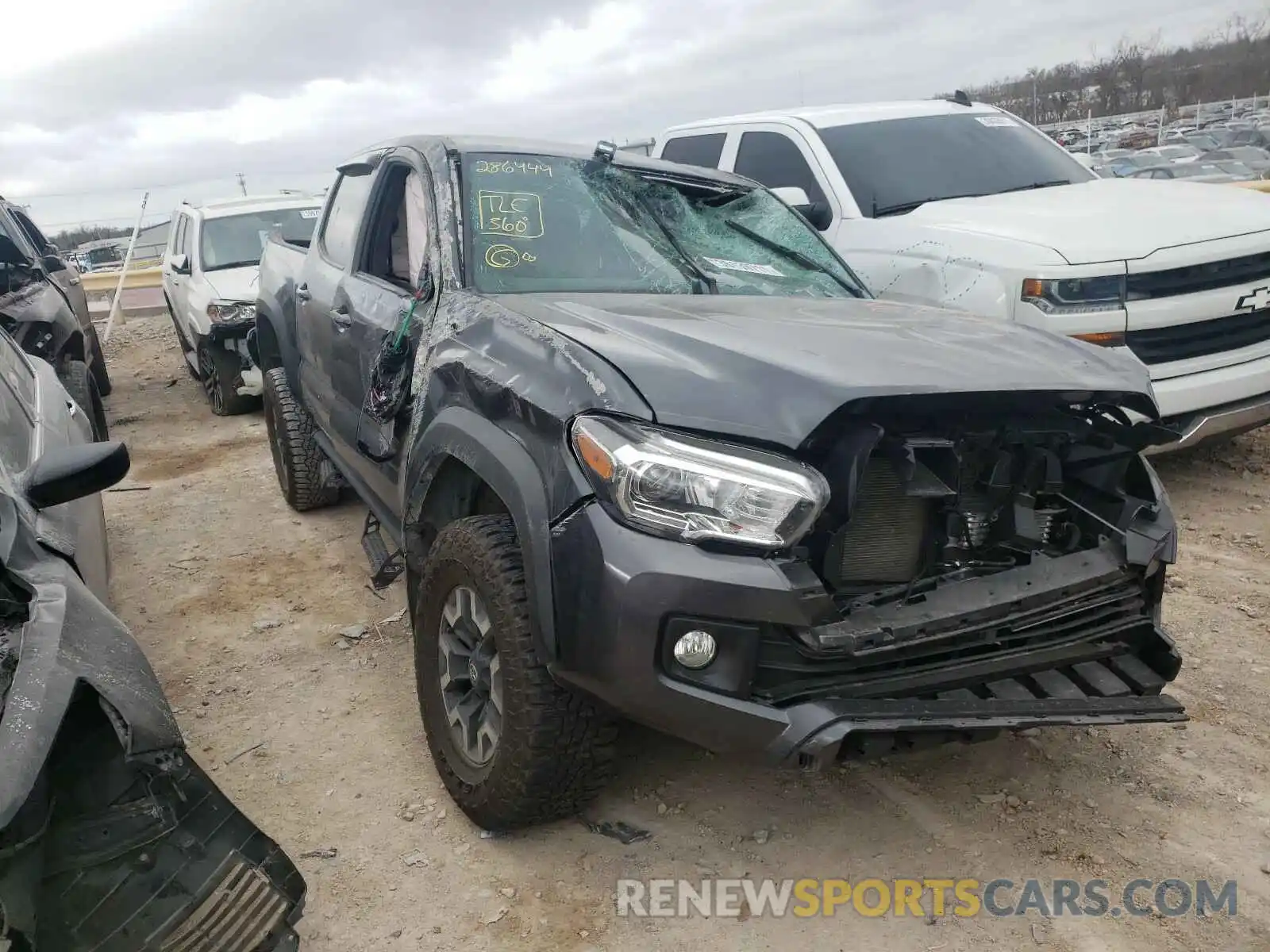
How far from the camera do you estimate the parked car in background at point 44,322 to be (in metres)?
6.20

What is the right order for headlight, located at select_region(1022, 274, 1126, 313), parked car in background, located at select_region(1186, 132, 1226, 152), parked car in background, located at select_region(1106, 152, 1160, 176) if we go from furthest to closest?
1. parked car in background, located at select_region(1186, 132, 1226, 152)
2. parked car in background, located at select_region(1106, 152, 1160, 176)
3. headlight, located at select_region(1022, 274, 1126, 313)

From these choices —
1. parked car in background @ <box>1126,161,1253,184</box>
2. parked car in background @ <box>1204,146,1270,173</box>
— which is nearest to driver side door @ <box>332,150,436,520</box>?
parked car in background @ <box>1126,161,1253,184</box>

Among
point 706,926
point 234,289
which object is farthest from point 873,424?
point 234,289

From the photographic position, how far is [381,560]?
371 centimetres

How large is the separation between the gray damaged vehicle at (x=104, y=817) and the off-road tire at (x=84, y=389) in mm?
4483

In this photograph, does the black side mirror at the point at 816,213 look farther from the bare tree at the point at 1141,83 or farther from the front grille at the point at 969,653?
the bare tree at the point at 1141,83

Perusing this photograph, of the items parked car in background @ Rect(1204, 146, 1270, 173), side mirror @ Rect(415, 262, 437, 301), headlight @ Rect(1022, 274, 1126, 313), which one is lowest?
parked car in background @ Rect(1204, 146, 1270, 173)

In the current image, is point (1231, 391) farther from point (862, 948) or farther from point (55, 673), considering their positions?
point (55, 673)

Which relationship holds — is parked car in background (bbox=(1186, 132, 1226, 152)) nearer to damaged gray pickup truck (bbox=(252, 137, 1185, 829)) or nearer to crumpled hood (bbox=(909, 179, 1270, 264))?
crumpled hood (bbox=(909, 179, 1270, 264))

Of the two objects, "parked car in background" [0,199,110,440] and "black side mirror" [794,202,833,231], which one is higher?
"black side mirror" [794,202,833,231]

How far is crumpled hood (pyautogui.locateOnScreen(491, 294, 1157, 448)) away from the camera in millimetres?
2152

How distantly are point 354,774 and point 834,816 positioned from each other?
148cm

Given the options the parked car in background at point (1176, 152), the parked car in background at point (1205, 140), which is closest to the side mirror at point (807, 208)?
the parked car in background at point (1176, 152)

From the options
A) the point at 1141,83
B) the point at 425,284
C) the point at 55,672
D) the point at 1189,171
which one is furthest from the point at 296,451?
the point at 1141,83
